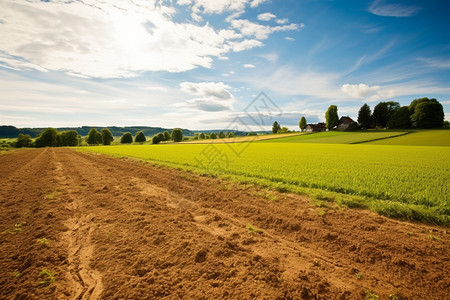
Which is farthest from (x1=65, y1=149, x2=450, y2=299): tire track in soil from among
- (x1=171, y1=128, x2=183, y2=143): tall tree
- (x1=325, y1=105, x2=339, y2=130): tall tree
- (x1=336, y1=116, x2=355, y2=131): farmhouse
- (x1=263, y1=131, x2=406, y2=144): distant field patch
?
(x1=171, y1=128, x2=183, y2=143): tall tree

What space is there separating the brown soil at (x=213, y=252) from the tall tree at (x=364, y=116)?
90946 mm

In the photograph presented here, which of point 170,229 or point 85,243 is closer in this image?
point 85,243

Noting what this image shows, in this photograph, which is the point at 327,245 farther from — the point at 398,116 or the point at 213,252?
the point at 398,116

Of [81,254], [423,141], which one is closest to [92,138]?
[81,254]

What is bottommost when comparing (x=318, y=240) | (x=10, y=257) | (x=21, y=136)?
(x=318, y=240)

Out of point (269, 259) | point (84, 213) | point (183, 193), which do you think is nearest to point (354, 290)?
point (269, 259)

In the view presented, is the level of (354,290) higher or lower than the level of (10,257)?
lower

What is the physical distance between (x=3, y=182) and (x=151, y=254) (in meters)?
13.9

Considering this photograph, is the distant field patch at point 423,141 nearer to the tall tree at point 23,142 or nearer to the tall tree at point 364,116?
the tall tree at point 364,116

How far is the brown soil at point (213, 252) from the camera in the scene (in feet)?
10.7

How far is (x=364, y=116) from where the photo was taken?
250ft

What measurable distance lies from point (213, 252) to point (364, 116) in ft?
316

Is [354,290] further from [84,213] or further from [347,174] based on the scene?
[347,174]

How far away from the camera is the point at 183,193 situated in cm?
887
